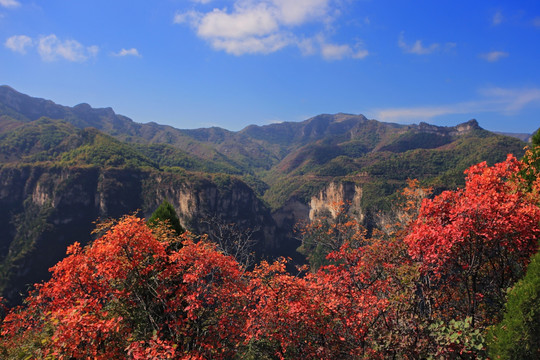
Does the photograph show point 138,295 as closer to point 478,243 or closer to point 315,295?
point 315,295

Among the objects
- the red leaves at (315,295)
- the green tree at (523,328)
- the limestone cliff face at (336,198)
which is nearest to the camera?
the green tree at (523,328)

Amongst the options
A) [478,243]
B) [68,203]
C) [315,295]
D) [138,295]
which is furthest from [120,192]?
[478,243]

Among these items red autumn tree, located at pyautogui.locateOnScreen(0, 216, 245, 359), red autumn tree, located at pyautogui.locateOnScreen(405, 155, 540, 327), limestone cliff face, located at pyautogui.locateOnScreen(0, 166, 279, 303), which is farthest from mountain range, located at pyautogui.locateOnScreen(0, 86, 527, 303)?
red autumn tree, located at pyautogui.locateOnScreen(405, 155, 540, 327)

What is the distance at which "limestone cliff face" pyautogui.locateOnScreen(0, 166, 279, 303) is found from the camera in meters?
91.2

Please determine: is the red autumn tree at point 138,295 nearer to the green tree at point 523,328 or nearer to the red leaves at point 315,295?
the red leaves at point 315,295

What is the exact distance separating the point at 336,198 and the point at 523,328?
427 ft

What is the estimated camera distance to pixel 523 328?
282 inches

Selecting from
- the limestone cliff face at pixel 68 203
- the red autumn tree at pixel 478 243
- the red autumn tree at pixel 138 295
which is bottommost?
the limestone cliff face at pixel 68 203

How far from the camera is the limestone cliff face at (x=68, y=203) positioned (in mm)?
91250

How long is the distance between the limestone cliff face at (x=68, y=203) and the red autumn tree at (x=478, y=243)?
88314 mm

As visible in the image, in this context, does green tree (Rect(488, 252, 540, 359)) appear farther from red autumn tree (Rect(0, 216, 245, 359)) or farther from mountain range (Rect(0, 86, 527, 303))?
mountain range (Rect(0, 86, 527, 303))

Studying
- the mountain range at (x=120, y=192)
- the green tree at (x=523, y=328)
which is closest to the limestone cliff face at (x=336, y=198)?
Result: the mountain range at (x=120, y=192)

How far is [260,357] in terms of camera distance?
12594 mm

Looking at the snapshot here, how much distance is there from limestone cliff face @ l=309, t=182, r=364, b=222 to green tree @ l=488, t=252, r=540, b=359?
11130 centimetres
